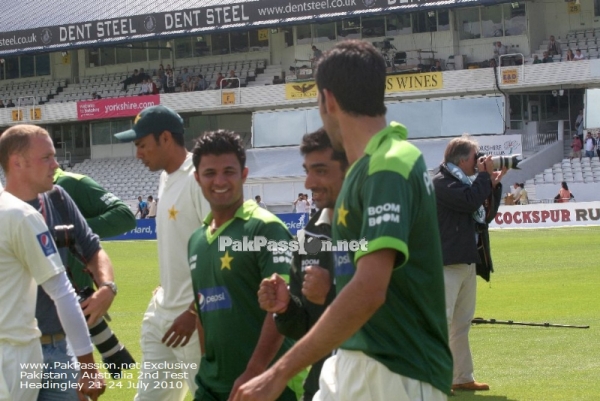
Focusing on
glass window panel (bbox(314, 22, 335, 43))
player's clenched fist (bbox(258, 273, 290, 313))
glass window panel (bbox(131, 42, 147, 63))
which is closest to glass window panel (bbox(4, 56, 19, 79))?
glass window panel (bbox(131, 42, 147, 63))

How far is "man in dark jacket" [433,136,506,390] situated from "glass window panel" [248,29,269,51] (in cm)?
5151

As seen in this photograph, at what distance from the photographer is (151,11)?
62.0 meters

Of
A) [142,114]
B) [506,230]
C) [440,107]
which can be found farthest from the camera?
[440,107]

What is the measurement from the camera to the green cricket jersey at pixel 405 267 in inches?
145

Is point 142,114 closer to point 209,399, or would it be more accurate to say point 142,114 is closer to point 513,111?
point 209,399

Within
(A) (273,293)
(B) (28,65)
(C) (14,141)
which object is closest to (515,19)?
(B) (28,65)

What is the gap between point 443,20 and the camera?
5409 cm

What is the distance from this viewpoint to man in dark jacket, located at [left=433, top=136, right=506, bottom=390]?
927 centimetres

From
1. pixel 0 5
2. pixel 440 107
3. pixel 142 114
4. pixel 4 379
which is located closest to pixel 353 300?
pixel 4 379

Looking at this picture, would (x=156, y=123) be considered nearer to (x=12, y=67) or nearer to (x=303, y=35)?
(x=303, y=35)

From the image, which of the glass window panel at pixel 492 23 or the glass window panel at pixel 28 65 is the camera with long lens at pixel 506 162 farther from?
the glass window panel at pixel 28 65

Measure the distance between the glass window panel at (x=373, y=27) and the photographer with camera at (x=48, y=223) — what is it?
50.8m

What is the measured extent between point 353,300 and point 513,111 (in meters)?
49.0

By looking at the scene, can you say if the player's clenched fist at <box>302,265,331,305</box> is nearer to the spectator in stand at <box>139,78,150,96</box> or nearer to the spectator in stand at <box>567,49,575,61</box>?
the spectator in stand at <box>567,49,575,61</box>
